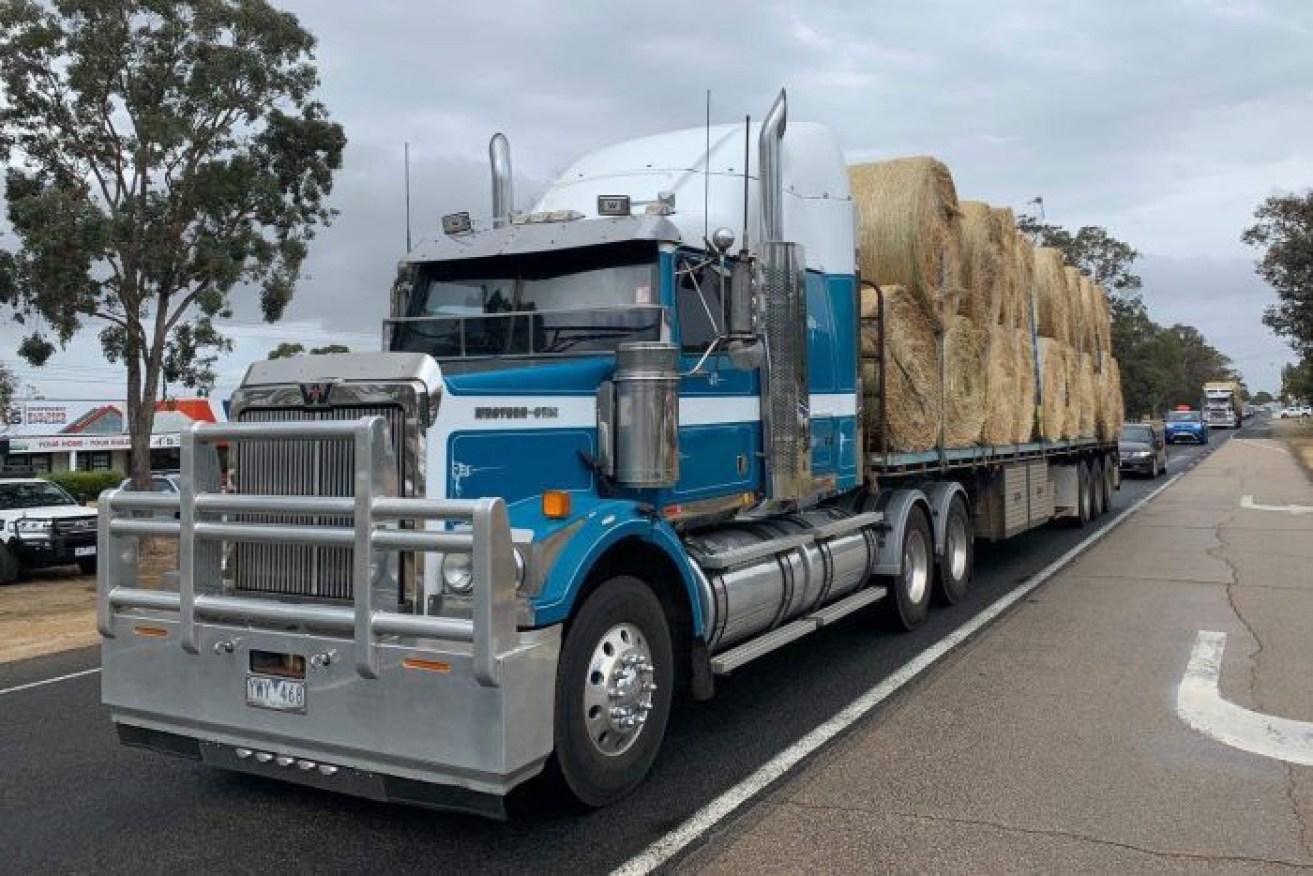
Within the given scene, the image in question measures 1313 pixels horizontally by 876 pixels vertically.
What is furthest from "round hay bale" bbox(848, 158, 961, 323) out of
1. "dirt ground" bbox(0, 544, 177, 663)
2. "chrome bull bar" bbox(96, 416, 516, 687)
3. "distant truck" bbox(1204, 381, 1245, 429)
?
"distant truck" bbox(1204, 381, 1245, 429)

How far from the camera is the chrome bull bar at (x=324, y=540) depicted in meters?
3.52

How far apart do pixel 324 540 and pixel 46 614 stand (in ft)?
30.6

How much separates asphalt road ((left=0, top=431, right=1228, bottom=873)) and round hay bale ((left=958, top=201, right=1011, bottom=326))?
170 inches

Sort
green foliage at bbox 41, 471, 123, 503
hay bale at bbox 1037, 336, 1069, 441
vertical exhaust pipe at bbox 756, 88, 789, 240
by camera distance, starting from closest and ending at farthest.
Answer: vertical exhaust pipe at bbox 756, 88, 789, 240
hay bale at bbox 1037, 336, 1069, 441
green foliage at bbox 41, 471, 123, 503

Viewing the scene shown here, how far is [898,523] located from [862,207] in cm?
262

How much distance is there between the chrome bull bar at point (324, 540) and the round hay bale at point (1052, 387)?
31.8 feet

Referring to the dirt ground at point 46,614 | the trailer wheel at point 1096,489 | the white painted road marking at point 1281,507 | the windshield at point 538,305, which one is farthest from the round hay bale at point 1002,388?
the white painted road marking at point 1281,507

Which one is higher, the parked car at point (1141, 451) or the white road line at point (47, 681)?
the parked car at point (1141, 451)

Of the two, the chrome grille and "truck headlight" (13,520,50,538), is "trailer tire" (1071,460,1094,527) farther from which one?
"truck headlight" (13,520,50,538)

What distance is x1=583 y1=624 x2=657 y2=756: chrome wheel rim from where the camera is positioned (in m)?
4.23

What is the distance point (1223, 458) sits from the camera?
37.5m

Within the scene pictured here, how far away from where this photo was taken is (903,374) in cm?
817

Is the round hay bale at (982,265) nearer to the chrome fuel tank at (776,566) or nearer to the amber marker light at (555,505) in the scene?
the chrome fuel tank at (776,566)

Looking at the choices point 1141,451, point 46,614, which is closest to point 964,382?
point 46,614
